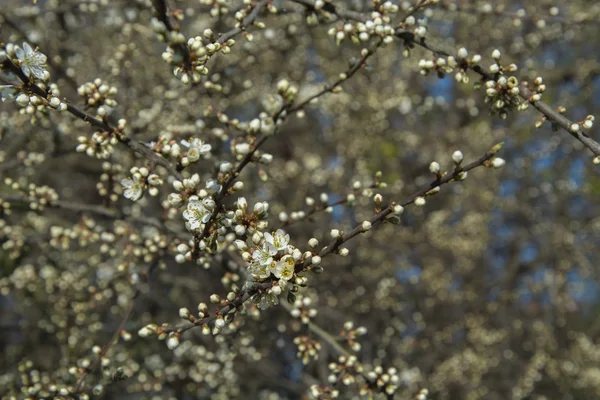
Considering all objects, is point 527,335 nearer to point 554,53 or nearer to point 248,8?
point 554,53

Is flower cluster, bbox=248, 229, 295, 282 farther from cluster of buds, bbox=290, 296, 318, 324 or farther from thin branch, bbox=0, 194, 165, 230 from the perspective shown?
thin branch, bbox=0, 194, 165, 230

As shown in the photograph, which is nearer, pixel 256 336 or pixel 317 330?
pixel 317 330

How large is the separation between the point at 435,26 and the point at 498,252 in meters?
4.79

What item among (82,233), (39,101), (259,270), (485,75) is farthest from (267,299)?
(82,233)

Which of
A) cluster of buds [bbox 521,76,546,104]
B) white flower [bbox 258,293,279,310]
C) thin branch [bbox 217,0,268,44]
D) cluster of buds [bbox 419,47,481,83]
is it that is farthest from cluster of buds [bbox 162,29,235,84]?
cluster of buds [bbox 521,76,546,104]

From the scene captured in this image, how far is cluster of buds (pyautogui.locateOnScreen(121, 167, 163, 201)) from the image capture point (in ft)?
8.46

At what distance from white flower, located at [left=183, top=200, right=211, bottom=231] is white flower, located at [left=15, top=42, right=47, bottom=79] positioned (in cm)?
94

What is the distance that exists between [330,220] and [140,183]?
5006 mm

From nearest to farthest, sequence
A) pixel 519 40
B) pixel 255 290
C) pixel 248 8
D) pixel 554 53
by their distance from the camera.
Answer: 1. pixel 255 290
2. pixel 248 8
3. pixel 519 40
4. pixel 554 53

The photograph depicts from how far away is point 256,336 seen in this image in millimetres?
4539

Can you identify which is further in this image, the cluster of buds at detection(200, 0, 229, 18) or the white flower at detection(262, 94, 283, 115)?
the cluster of buds at detection(200, 0, 229, 18)

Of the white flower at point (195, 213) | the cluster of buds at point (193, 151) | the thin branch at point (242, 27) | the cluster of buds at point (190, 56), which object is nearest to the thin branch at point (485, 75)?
the thin branch at point (242, 27)

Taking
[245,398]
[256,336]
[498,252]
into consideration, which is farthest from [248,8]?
[498,252]

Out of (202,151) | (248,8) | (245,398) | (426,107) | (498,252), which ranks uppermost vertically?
(248,8)
